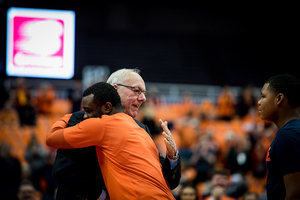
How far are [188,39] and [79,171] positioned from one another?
14950mm

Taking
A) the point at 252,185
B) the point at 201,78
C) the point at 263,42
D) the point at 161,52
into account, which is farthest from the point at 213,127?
the point at 263,42

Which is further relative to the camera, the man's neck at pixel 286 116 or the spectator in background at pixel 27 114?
the spectator in background at pixel 27 114

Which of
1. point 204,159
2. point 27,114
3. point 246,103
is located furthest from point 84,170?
point 246,103

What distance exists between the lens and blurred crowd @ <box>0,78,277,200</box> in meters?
6.39

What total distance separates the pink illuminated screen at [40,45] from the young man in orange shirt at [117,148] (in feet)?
18.4

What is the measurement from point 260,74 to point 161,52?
190 inches

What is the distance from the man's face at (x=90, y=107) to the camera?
7.51ft

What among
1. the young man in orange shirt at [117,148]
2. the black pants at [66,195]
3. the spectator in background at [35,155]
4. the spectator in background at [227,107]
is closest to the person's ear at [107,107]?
the young man in orange shirt at [117,148]

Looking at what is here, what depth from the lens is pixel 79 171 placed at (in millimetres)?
2271

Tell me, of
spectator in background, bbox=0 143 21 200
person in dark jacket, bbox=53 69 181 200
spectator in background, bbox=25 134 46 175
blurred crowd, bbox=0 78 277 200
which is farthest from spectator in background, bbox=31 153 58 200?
person in dark jacket, bbox=53 69 181 200

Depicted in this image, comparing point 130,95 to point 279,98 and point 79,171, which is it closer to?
→ point 79,171

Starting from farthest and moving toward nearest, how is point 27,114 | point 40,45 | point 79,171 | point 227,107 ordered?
point 227,107, point 27,114, point 40,45, point 79,171

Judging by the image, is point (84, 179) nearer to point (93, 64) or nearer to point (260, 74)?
point (93, 64)

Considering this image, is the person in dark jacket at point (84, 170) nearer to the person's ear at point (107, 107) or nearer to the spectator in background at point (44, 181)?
the person's ear at point (107, 107)
